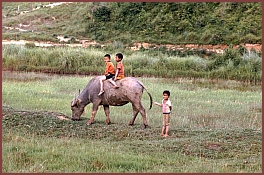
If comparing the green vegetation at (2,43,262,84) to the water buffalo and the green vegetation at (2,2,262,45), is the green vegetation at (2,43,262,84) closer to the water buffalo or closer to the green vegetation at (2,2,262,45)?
the green vegetation at (2,2,262,45)

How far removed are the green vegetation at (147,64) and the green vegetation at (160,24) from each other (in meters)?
8.57

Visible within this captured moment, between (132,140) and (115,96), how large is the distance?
1.69m

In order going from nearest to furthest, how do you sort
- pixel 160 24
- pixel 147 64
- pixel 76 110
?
pixel 76 110 < pixel 147 64 < pixel 160 24

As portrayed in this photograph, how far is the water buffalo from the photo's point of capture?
10.1 metres

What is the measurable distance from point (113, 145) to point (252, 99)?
29.4 ft

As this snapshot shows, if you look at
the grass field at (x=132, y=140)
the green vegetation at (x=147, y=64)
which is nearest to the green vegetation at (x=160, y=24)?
the green vegetation at (x=147, y=64)

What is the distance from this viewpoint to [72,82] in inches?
757

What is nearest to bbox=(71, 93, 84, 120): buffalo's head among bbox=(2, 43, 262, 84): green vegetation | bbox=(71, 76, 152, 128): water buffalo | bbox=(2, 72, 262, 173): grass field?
bbox=(71, 76, 152, 128): water buffalo

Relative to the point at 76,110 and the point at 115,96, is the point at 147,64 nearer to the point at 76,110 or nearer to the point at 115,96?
the point at 76,110

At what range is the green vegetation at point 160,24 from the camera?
34281 millimetres

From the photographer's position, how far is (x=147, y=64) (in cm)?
2408

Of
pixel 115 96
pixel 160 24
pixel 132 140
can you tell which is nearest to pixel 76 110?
pixel 115 96

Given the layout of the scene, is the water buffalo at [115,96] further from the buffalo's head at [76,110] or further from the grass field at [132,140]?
the grass field at [132,140]

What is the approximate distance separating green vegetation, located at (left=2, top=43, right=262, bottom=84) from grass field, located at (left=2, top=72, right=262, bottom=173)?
6930 mm
